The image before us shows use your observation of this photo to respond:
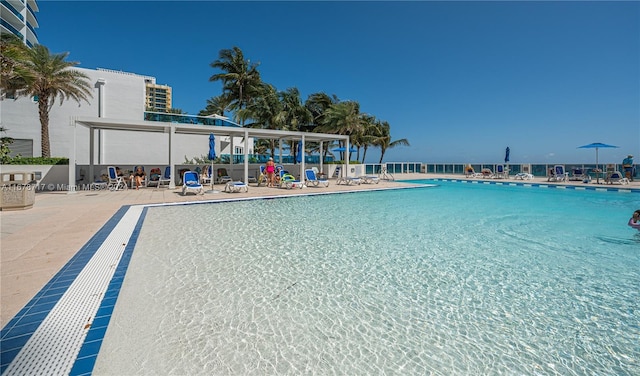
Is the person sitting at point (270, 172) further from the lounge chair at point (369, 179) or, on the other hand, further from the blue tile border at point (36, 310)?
the blue tile border at point (36, 310)

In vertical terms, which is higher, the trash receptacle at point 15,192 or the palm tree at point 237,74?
the palm tree at point 237,74

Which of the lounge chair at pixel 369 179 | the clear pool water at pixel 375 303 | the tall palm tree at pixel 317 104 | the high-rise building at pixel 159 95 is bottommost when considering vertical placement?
the clear pool water at pixel 375 303

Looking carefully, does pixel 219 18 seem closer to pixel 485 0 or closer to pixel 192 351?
pixel 485 0

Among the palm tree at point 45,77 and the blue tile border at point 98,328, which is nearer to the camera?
the blue tile border at point 98,328

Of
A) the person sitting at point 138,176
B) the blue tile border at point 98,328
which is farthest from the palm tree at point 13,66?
the blue tile border at point 98,328

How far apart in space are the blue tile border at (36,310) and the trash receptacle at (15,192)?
498cm

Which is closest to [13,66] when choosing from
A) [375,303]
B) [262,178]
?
[262,178]

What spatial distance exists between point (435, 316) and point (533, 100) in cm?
3885

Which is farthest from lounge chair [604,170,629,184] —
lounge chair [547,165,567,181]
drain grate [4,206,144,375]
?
drain grate [4,206,144,375]

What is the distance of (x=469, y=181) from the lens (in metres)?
21.0

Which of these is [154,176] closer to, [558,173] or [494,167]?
[494,167]

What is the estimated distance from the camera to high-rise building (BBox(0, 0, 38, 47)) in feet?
110

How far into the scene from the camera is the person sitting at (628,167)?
1630 centimetres

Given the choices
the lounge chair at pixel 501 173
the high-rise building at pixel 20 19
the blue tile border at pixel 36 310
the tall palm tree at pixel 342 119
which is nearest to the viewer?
the blue tile border at pixel 36 310
